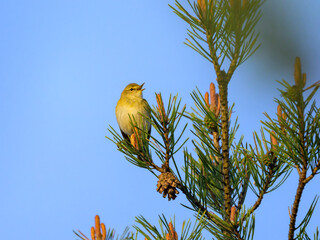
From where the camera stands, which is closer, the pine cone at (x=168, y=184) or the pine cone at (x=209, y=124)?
the pine cone at (x=168, y=184)

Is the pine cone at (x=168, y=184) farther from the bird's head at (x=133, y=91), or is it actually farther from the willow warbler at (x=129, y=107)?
the bird's head at (x=133, y=91)

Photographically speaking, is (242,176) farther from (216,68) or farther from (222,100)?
(216,68)

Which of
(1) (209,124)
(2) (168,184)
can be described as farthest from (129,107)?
(2) (168,184)

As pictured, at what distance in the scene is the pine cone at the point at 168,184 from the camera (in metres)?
2.65

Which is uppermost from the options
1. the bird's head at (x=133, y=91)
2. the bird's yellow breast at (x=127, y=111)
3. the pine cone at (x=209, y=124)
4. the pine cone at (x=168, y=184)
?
the bird's head at (x=133, y=91)

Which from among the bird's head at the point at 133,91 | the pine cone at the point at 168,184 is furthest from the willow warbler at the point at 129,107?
the pine cone at the point at 168,184

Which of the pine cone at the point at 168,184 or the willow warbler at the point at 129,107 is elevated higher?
the willow warbler at the point at 129,107

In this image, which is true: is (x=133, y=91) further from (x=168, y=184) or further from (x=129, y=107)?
(x=168, y=184)

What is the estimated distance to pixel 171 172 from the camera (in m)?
2.77

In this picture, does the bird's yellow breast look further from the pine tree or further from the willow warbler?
the pine tree

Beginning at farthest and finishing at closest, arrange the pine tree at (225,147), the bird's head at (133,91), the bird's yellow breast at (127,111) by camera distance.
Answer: the bird's head at (133,91) < the bird's yellow breast at (127,111) < the pine tree at (225,147)

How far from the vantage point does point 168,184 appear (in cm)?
266

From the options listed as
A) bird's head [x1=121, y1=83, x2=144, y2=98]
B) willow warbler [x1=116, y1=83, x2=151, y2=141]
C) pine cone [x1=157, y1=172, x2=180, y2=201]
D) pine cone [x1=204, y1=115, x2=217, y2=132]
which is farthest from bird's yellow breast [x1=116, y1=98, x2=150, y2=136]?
pine cone [x1=157, y1=172, x2=180, y2=201]

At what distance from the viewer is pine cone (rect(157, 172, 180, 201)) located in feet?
8.70
